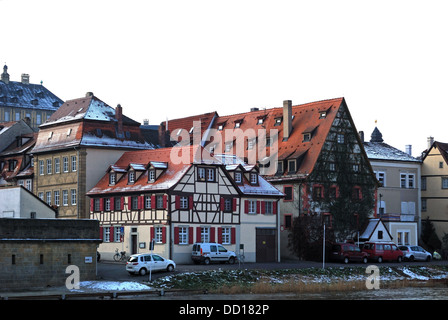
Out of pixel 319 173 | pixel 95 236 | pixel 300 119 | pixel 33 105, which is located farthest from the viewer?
pixel 33 105

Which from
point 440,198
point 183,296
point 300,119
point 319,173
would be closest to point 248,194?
point 319,173

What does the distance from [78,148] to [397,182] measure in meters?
31.7

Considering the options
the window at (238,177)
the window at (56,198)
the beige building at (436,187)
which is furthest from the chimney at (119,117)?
the beige building at (436,187)

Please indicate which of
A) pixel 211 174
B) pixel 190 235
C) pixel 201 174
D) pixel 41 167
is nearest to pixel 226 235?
pixel 190 235

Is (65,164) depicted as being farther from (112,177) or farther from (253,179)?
(253,179)

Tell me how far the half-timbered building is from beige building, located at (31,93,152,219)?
2.98m

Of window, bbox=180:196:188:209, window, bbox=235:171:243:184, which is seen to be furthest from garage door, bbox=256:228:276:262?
window, bbox=180:196:188:209

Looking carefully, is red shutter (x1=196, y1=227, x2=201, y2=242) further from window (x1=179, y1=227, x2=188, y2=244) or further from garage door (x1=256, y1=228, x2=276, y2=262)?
garage door (x1=256, y1=228, x2=276, y2=262)

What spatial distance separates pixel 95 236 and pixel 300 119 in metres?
32.8

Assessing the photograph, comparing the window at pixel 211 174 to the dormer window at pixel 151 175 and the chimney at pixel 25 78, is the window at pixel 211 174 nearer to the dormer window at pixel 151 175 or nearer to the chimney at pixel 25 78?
the dormer window at pixel 151 175

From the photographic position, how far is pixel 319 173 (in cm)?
7731

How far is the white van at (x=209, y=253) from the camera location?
64.3m

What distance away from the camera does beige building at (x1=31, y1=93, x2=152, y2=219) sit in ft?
248

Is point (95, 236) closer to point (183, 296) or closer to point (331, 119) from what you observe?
point (183, 296)
